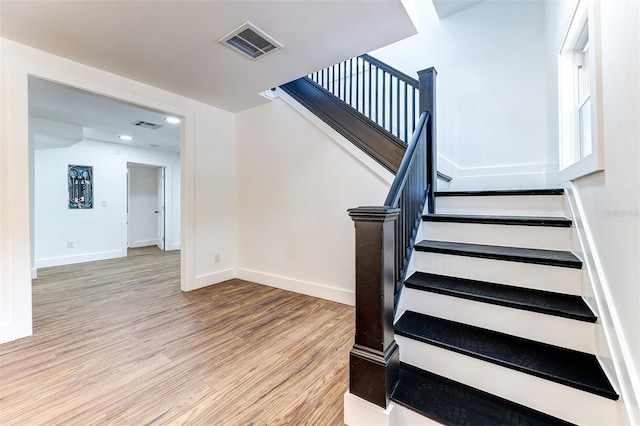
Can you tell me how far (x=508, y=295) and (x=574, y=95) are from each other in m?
1.82

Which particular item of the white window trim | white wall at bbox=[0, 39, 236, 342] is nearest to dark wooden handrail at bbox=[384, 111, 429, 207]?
the white window trim

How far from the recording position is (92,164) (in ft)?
17.1

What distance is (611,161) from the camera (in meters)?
1.11

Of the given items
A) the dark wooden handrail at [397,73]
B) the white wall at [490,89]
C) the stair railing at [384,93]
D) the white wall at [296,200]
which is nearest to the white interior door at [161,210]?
the white wall at [296,200]

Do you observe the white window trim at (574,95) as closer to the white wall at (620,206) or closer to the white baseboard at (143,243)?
the white wall at (620,206)

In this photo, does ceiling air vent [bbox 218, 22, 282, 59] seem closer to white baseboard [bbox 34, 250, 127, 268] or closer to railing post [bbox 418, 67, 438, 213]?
railing post [bbox 418, 67, 438, 213]

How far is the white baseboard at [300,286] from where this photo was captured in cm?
278

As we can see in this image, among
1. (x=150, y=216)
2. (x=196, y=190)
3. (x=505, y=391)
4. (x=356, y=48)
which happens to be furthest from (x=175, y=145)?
(x=505, y=391)

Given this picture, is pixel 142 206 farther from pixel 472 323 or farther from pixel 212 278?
pixel 472 323

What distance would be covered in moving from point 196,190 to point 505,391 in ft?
11.3

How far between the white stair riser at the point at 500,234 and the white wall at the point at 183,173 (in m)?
2.72

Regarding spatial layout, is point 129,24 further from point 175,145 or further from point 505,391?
point 175,145

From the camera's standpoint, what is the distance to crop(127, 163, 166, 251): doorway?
6.57 meters

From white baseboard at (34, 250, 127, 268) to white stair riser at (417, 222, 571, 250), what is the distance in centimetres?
610
